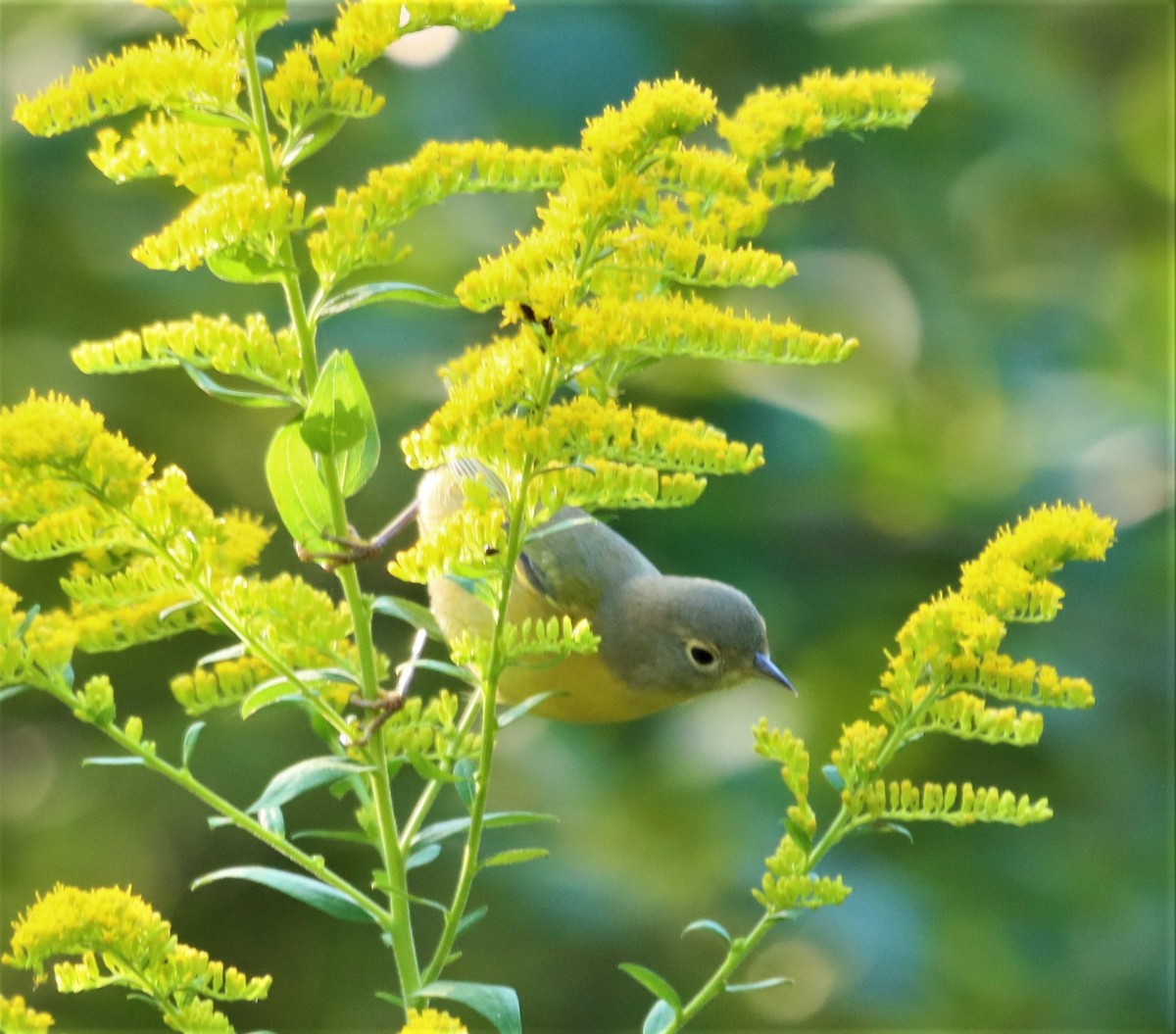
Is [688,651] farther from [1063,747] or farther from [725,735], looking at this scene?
[1063,747]

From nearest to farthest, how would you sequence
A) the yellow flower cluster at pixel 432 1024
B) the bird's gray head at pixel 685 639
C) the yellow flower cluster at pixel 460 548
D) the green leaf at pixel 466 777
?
the yellow flower cluster at pixel 432 1024
the yellow flower cluster at pixel 460 548
the green leaf at pixel 466 777
the bird's gray head at pixel 685 639

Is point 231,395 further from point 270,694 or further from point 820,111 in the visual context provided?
point 820,111

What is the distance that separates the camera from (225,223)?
70.6 inches

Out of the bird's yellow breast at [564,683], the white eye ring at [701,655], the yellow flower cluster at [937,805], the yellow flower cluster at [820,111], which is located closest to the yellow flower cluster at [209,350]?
the yellow flower cluster at [820,111]

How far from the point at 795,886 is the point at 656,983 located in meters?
0.25

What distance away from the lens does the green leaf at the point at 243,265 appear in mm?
1868

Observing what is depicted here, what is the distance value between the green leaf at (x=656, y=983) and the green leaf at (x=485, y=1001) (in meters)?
0.15

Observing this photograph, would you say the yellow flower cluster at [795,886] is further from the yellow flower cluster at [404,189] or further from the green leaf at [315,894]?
the yellow flower cluster at [404,189]

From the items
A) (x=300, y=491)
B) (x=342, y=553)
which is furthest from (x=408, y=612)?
(x=300, y=491)

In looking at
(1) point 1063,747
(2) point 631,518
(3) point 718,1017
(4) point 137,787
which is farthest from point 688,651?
(4) point 137,787

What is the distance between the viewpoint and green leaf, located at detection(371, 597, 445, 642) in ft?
6.59

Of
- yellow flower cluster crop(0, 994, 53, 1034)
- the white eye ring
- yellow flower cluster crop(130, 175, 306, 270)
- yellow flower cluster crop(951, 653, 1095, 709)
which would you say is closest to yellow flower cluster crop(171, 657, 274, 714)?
yellow flower cluster crop(0, 994, 53, 1034)

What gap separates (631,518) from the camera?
16.0 feet

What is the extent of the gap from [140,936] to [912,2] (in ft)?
14.2
